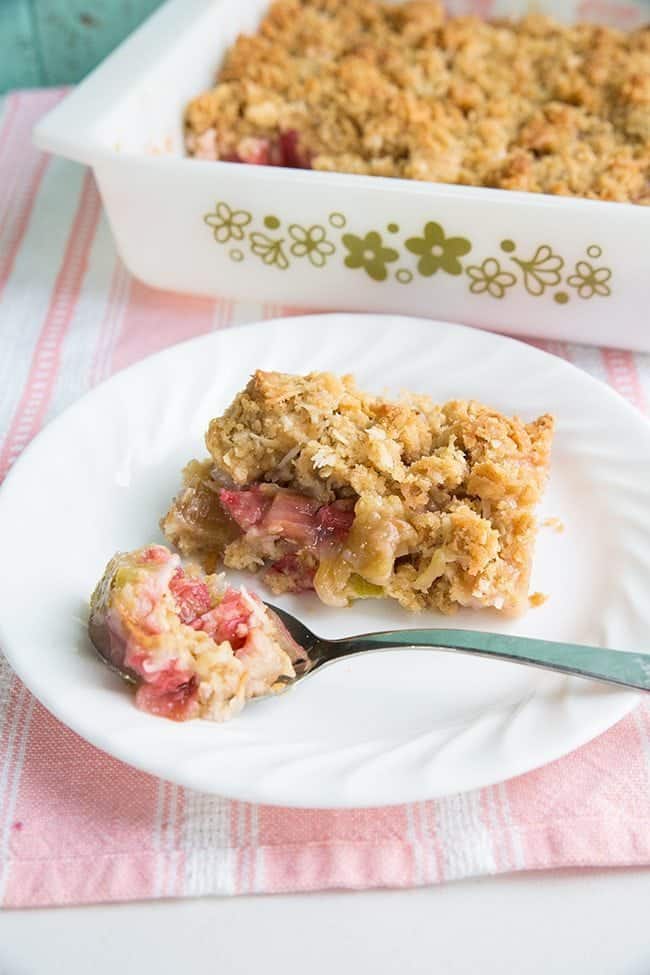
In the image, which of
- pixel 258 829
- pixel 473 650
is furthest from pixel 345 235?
pixel 258 829

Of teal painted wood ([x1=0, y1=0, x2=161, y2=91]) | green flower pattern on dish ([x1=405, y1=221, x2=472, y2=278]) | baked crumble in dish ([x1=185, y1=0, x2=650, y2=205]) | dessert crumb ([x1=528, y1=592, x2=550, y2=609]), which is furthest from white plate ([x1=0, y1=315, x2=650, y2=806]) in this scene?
teal painted wood ([x1=0, y1=0, x2=161, y2=91])

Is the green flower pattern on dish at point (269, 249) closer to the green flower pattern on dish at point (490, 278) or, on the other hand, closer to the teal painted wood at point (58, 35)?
the green flower pattern on dish at point (490, 278)

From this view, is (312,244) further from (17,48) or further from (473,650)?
(17,48)

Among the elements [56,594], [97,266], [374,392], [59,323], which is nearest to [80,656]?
[56,594]

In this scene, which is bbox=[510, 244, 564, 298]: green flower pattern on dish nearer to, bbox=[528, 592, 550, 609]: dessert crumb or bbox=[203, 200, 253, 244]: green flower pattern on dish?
bbox=[203, 200, 253, 244]: green flower pattern on dish

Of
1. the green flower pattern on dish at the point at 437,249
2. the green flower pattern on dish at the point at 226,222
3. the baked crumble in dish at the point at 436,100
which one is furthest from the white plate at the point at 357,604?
the baked crumble in dish at the point at 436,100

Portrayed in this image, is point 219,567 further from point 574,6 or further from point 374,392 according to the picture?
point 574,6

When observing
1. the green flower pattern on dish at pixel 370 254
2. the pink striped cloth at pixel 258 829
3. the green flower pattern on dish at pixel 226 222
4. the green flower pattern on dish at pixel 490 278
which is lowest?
the pink striped cloth at pixel 258 829
